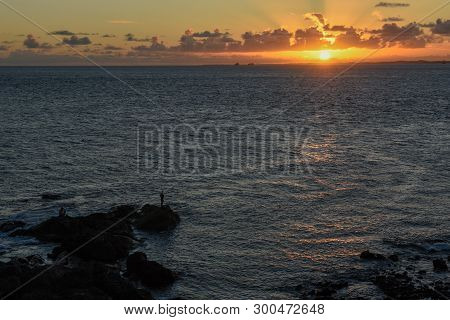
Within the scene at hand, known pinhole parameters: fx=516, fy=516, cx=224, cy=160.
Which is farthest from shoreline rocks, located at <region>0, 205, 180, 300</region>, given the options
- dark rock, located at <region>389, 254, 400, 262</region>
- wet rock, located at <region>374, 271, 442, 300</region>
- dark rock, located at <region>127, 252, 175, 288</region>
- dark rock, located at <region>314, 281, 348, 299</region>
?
dark rock, located at <region>389, 254, 400, 262</region>

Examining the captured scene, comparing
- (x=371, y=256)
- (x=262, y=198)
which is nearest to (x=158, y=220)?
(x=262, y=198)

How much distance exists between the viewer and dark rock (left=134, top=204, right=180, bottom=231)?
42256mm

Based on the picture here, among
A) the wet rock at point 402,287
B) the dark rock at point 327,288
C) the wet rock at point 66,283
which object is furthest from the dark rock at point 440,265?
the wet rock at point 66,283

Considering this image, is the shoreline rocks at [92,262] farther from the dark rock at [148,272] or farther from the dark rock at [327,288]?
the dark rock at [327,288]

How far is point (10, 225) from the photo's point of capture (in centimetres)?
4188

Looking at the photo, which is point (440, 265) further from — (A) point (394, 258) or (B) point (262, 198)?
(B) point (262, 198)

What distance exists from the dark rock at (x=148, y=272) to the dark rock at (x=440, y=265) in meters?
17.6

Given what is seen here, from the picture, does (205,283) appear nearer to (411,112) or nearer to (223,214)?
(223,214)

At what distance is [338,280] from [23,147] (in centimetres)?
5783

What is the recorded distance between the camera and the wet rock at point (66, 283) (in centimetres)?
2878

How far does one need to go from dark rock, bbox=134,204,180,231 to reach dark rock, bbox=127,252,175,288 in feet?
26.8

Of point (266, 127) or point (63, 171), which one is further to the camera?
point (266, 127)
